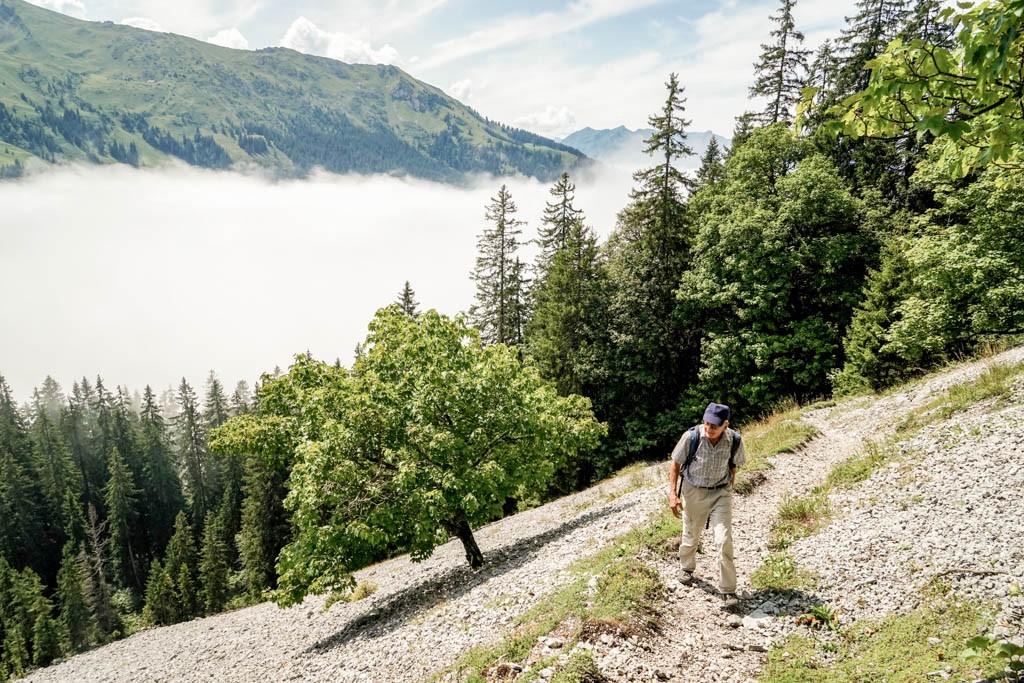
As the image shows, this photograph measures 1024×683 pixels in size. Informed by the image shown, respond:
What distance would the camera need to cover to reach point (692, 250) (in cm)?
Result: 3556

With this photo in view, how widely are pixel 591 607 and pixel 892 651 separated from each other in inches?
169

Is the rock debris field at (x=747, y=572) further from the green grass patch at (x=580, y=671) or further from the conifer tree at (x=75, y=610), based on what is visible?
the conifer tree at (x=75, y=610)

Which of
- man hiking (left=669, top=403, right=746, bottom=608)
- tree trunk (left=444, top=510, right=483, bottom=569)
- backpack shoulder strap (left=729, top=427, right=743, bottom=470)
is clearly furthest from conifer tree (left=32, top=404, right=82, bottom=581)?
backpack shoulder strap (left=729, top=427, right=743, bottom=470)

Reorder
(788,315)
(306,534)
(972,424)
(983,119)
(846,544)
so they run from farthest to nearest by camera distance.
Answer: (788,315), (306,534), (972,424), (846,544), (983,119)

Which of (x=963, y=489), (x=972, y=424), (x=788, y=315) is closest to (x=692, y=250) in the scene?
(x=788, y=315)

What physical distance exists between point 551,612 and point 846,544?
219 inches

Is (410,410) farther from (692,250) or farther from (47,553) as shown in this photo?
(47,553)

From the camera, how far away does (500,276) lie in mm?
47656

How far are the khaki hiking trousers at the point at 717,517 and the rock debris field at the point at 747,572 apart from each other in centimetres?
55

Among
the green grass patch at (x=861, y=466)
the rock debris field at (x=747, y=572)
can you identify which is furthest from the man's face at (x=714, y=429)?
the green grass patch at (x=861, y=466)

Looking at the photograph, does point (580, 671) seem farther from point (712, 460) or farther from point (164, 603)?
point (164, 603)

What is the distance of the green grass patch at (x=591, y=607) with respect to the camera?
8.78 meters

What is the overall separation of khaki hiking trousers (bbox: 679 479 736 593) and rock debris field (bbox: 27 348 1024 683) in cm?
55

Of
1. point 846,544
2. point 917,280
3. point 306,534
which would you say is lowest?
point 306,534
